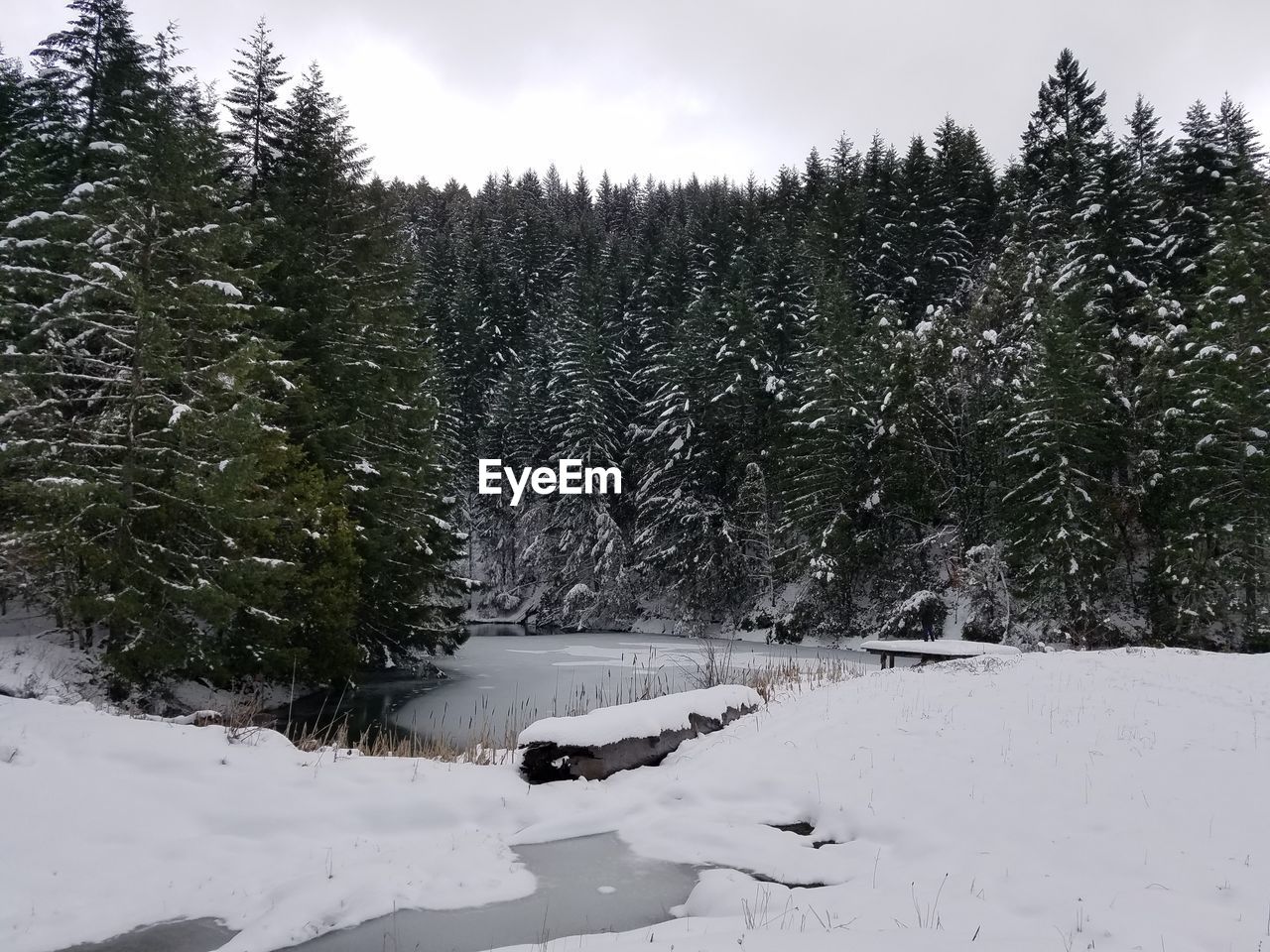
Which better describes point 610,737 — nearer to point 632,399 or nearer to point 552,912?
point 552,912

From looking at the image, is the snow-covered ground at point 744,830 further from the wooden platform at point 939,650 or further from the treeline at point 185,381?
the wooden platform at point 939,650

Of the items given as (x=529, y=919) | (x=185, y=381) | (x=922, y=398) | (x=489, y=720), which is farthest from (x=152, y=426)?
(x=922, y=398)

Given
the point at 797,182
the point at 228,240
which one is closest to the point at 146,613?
the point at 228,240

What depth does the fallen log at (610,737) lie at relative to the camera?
8086 millimetres

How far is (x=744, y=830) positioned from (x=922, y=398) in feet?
86.7

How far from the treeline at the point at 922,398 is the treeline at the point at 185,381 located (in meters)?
18.1

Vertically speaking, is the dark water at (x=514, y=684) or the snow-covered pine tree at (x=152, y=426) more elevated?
the snow-covered pine tree at (x=152, y=426)

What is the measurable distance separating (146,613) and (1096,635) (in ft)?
84.6

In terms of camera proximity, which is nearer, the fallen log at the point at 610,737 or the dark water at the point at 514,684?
the fallen log at the point at 610,737

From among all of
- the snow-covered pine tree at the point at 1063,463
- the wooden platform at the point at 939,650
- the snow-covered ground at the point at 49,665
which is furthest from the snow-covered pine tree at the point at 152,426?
the snow-covered pine tree at the point at 1063,463

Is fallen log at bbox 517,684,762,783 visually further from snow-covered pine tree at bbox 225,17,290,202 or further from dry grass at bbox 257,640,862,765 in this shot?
snow-covered pine tree at bbox 225,17,290,202

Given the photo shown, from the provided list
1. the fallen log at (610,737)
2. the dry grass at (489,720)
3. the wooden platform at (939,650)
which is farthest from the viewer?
the wooden platform at (939,650)

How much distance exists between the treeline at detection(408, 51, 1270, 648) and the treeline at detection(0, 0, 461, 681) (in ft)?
59.5

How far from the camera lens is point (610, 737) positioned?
27.6ft
